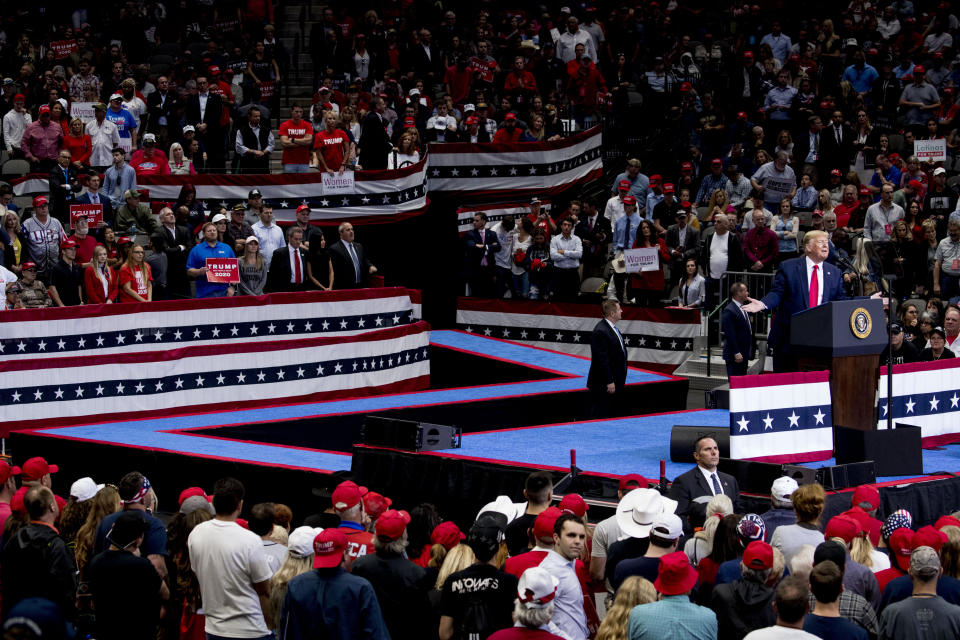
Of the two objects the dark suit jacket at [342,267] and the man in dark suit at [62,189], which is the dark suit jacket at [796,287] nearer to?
the dark suit jacket at [342,267]

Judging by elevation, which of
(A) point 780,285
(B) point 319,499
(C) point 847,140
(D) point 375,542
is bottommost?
(B) point 319,499

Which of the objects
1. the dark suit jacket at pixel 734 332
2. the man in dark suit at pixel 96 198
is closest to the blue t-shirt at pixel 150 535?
the dark suit jacket at pixel 734 332

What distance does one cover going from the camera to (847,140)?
24422mm

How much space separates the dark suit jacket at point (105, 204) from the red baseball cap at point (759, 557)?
A: 47.4 ft

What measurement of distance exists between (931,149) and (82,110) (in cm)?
1343

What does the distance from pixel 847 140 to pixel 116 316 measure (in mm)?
13205

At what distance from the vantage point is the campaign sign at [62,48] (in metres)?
24.8

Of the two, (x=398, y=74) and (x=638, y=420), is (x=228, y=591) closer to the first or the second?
(x=638, y=420)

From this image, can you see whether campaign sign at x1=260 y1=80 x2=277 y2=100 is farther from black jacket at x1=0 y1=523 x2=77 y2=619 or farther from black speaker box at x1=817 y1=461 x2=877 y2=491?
black jacket at x1=0 y1=523 x2=77 y2=619

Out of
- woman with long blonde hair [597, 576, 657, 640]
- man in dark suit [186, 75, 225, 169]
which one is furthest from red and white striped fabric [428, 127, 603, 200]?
woman with long blonde hair [597, 576, 657, 640]

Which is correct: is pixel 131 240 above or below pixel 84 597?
above

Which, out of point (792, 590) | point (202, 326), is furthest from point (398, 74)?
point (792, 590)

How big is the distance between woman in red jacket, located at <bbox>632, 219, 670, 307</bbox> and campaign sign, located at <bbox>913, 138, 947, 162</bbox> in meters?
4.59

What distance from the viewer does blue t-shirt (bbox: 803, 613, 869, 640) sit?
672 cm
